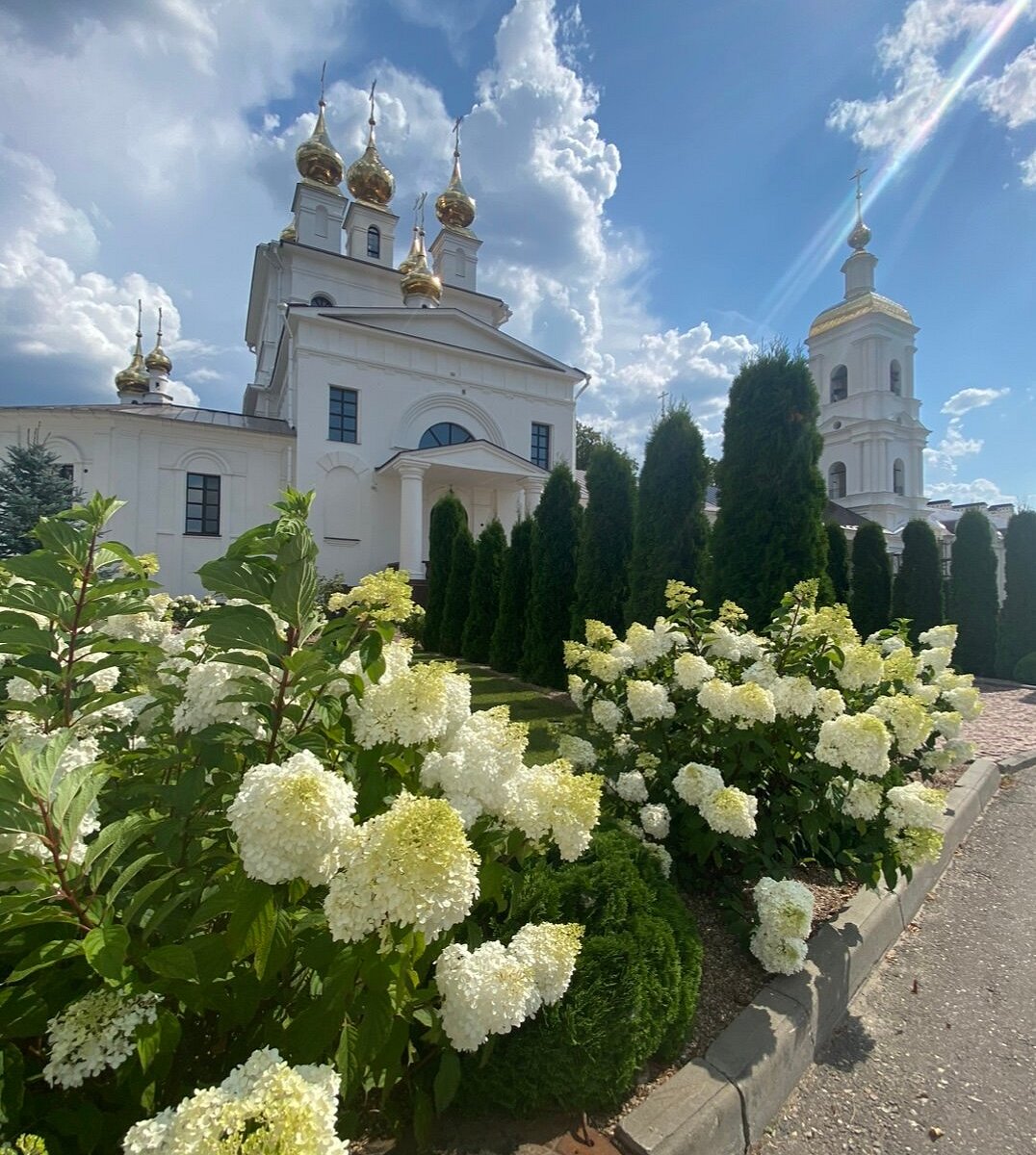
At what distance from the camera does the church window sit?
2777 cm

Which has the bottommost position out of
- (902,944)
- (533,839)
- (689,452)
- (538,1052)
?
(902,944)

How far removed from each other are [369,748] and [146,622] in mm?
1301

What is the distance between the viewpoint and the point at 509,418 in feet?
70.8

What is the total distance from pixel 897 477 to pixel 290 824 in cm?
3367

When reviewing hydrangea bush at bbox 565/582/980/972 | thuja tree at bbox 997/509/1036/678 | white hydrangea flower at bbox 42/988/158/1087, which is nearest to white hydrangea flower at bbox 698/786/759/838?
hydrangea bush at bbox 565/582/980/972

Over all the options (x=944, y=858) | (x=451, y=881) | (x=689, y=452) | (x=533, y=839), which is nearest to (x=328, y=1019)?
(x=451, y=881)

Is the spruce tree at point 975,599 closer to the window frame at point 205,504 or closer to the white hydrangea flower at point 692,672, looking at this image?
the white hydrangea flower at point 692,672

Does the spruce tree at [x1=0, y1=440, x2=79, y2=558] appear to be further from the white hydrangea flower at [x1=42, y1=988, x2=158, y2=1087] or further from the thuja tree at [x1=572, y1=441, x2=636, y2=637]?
the white hydrangea flower at [x1=42, y1=988, x2=158, y2=1087]

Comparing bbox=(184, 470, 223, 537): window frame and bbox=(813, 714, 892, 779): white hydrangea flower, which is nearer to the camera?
bbox=(813, 714, 892, 779): white hydrangea flower

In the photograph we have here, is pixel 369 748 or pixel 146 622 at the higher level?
pixel 146 622

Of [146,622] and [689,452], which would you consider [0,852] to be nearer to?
[146,622]

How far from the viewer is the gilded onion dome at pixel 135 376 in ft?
99.2

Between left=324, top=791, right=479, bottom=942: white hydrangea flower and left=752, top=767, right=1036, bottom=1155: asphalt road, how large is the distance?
1580mm

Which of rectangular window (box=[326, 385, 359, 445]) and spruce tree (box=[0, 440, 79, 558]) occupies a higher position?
rectangular window (box=[326, 385, 359, 445])
